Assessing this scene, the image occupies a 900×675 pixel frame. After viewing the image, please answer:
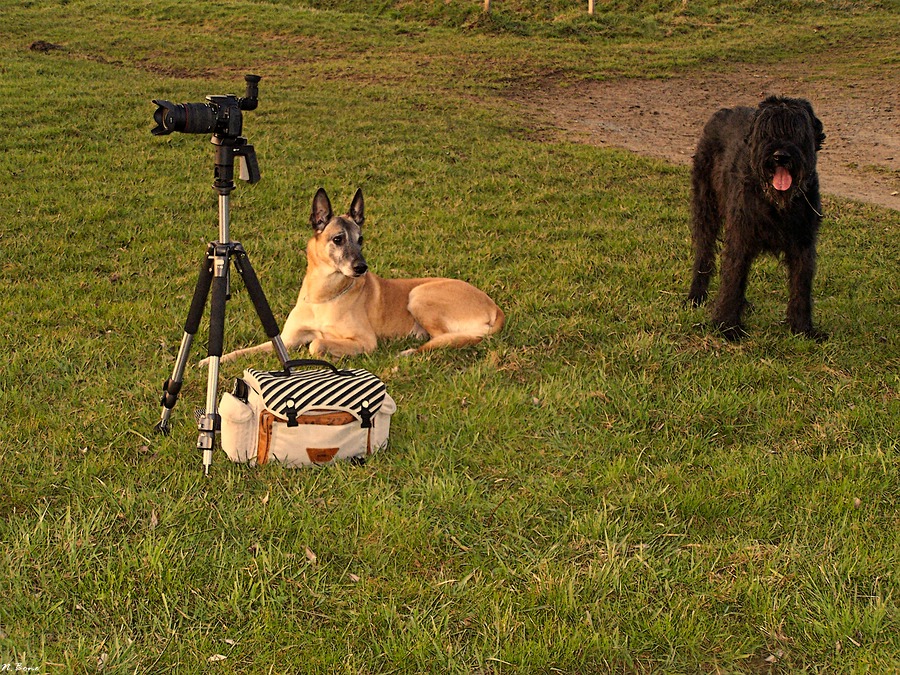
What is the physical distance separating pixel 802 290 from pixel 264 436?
15.7 ft

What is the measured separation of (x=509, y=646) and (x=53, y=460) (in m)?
2.87

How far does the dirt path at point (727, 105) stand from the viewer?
14.0 metres

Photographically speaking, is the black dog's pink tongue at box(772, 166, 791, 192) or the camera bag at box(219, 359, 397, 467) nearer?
the camera bag at box(219, 359, 397, 467)

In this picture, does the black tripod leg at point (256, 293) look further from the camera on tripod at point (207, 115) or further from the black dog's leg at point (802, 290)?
the black dog's leg at point (802, 290)

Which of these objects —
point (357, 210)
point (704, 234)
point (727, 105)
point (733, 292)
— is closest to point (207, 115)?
point (357, 210)

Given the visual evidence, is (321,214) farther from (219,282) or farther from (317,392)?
(317,392)

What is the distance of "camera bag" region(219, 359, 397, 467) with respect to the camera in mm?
4422

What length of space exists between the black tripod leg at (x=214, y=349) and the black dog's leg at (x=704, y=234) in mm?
5024

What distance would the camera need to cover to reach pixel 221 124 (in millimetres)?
4316

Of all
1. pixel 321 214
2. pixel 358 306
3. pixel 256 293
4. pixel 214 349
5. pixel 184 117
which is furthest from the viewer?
pixel 358 306

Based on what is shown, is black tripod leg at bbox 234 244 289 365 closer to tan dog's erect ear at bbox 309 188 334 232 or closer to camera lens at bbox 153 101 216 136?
camera lens at bbox 153 101 216 136

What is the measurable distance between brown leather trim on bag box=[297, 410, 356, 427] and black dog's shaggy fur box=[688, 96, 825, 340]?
3.88 m

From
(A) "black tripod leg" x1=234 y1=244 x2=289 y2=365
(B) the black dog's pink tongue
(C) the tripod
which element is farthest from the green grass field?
(B) the black dog's pink tongue

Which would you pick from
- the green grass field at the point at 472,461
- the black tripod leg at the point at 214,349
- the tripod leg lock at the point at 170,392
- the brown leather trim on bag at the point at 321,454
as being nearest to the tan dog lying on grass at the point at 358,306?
the green grass field at the point at 472,461
